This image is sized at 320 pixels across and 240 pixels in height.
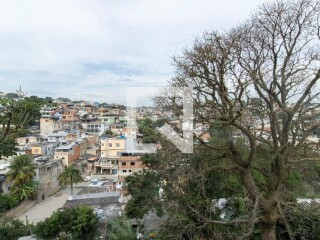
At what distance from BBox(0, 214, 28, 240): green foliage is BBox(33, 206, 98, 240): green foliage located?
1.13 metres

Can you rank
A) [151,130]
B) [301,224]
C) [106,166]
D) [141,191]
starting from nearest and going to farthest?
[151,130] → [301,224] → [141,191] → [106,166]

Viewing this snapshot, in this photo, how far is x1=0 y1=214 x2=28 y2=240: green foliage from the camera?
36.1 feet

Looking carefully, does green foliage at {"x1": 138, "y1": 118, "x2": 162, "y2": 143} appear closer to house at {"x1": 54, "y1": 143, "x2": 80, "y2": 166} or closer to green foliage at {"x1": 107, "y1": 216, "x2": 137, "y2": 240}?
green foliage at {"x1": 107, "y1": 216, "x2": 137, "y2": 240}

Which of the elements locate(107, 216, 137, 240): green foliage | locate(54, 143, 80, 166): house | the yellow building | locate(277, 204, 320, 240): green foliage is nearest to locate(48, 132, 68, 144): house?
locate(54, 143, 80, 166): house

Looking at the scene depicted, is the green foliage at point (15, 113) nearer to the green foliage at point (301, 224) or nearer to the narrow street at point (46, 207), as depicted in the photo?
the green foliage at point (301, 224)

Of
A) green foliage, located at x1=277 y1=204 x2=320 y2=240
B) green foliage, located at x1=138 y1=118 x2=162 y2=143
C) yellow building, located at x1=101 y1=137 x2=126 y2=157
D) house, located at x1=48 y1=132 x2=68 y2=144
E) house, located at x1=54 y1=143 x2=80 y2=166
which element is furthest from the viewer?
house, located at x1=48 y1=132 x2=68 y2=144

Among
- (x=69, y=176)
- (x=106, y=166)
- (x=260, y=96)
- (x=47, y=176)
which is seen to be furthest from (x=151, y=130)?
(x=106, y=166)

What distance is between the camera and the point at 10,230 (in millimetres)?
11164

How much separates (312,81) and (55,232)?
34.6 ft

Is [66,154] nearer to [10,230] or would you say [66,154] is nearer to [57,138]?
[57,138]

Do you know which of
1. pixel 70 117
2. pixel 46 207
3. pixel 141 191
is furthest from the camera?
pixel 70 117

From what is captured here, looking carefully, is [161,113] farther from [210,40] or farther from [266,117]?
[266,117]

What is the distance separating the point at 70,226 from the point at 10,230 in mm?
2899

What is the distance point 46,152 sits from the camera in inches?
1048
